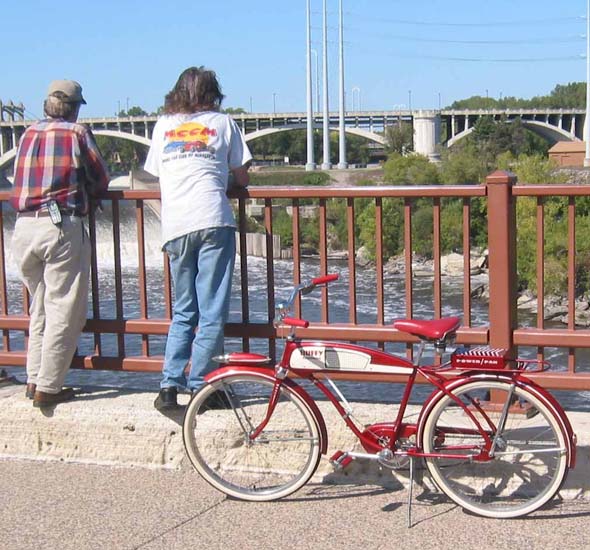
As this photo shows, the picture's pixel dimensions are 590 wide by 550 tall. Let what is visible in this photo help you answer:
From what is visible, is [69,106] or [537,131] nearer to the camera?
[69,106]

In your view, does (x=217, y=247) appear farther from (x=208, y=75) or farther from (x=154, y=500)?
(x=154, y=500)

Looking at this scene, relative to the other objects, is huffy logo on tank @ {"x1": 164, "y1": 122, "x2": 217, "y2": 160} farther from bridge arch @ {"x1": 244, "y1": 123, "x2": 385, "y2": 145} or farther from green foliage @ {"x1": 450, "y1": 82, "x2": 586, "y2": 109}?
green foliage @ {"x1": 450, "y1": 82, "x2": 586, "y2": 109}

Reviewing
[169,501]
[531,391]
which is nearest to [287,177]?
[169,501]

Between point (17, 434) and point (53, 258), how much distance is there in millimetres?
942

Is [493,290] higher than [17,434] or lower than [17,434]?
higher

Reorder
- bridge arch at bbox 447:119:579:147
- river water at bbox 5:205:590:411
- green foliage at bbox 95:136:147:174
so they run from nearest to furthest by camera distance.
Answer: river water at bbox 5:205:590:411
bridge arch at bbox 447:119:579:147
green foliage at bbox 95:136:147:174

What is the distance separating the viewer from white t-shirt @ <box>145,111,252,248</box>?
4.77m

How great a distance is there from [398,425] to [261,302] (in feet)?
76.7

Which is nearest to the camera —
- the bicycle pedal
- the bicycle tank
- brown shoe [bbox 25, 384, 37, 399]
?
the bicycle tank

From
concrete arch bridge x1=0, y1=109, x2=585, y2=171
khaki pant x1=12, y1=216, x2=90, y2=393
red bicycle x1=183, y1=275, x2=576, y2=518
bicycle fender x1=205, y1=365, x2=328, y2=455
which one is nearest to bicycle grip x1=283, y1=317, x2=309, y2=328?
red bicycle x1=183, y1=275, x2=576, y2=518

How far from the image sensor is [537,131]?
114250 mm

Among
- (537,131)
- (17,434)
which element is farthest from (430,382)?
(537,131)

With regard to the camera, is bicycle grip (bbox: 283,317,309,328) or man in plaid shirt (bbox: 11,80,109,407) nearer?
bicycle grip (bbox: 283,317,309,328)

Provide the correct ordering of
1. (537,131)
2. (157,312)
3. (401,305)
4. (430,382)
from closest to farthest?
(430,382) < (157,312) < (401,305) < (537,131)
